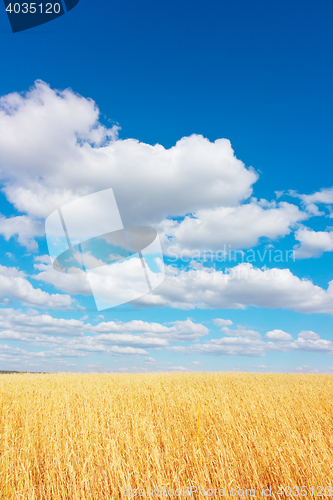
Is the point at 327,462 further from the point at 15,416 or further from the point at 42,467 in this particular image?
the point at 15,416

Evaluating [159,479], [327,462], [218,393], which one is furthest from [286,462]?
[218,393]

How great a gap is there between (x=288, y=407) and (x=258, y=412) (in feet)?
6.13

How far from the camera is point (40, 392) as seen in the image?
1246 cm

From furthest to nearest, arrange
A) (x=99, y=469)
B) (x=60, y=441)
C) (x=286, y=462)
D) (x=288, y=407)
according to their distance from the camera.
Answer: (x=288, y=407), (x=60, y=441), (x=286, y=462), (x=99, y=469)

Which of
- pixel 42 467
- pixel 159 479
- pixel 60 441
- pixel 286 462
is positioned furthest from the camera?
pixel 60 441

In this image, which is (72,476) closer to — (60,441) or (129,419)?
(60,441)

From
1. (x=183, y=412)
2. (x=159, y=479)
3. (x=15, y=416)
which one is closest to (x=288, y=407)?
(x=183, y=412)

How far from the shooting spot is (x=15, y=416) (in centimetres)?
932

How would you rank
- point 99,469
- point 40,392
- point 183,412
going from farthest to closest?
1. point 40,392
2. point 183,412
3. point 99,469

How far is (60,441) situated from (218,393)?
740cm

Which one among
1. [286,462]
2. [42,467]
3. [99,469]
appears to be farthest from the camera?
[42,467]

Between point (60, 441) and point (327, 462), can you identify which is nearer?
point (327, 462)

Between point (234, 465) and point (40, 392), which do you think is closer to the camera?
point (234, 465)

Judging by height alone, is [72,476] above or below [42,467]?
above
